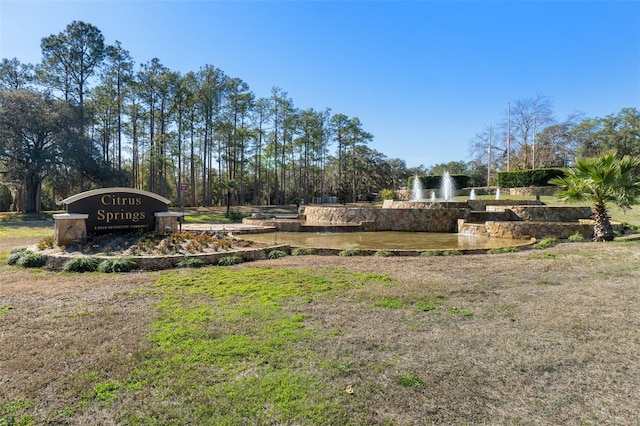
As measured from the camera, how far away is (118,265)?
267 inches

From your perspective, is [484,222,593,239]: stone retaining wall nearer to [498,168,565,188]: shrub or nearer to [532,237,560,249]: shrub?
[532,237,560,249]: shrub

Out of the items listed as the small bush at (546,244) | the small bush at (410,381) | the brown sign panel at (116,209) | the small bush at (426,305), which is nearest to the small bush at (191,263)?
the brown sign panel at (116,209)

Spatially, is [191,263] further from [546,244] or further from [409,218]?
[409,218]

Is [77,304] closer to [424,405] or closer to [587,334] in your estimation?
[424,405]

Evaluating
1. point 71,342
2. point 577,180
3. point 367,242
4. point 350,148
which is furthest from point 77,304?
point 350,148

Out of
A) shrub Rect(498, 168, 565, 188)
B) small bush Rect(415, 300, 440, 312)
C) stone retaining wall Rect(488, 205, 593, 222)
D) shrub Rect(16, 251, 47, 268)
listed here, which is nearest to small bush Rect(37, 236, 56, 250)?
shrub Rect(16, 251, 47, 268)

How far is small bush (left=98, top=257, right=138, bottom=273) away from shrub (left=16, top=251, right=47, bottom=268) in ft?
4.69

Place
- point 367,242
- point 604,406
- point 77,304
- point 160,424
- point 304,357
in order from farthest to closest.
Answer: point 367,242
point 77,304
point 304,357
point 604,406
point 160,424

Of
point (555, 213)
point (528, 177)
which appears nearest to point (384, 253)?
point (555, 213)

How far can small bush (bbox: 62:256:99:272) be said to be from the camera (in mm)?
6727

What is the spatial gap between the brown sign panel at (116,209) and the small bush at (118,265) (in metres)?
2.63

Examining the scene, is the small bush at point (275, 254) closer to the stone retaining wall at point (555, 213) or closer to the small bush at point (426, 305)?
the small bush at point (426, 305)

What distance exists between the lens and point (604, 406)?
2.38 m

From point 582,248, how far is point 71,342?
416 inches
